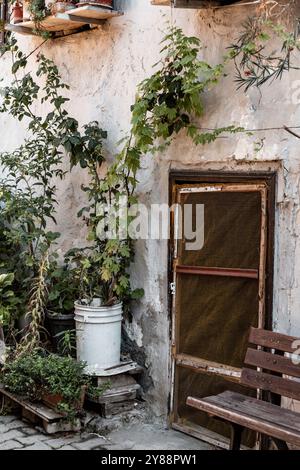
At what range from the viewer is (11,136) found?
7.61 m

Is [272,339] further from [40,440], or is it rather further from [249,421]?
[40,440]

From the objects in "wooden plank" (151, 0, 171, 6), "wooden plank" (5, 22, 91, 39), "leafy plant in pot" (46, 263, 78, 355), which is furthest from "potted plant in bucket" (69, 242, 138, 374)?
"wooden plank" (5, 22, 91, 39)

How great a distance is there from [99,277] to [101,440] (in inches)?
55.1

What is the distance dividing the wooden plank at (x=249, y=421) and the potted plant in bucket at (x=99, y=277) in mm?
1400

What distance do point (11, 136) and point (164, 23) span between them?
8.94ft

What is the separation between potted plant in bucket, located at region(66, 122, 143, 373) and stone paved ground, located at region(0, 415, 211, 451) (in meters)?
0.57

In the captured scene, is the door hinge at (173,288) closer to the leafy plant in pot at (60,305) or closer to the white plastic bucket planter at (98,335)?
the white plastic bucket planter at (98,335)

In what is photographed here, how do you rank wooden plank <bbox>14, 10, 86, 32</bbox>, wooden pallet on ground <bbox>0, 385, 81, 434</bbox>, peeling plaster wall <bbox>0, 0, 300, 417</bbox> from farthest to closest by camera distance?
wooden plank <bbox>14, 10, 86, 32</bbox>
wooden pallet on ground <bbox>0, 385, 81, 434</bbox>
peeling plaster wall <bbox>0, 0, 300, 417</bbox>

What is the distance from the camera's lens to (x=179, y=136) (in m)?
5.44

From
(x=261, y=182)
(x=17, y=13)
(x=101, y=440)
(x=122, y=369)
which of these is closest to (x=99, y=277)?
(x=122, y=369)

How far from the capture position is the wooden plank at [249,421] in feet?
12.6

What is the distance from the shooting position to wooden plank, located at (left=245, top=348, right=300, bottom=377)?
4336 mm

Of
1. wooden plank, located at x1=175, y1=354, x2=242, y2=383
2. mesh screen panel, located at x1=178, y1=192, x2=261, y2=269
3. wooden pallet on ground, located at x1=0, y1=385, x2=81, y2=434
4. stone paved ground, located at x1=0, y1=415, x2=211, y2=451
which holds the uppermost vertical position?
mesh screen panel, located at x1=178, y1=192, x2=261, y2=269

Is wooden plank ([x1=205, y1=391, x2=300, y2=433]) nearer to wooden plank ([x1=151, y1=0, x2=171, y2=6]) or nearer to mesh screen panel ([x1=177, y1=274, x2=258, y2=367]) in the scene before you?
mesh screen panel ([x1=177, y1=274, x2=258, y2=367])
